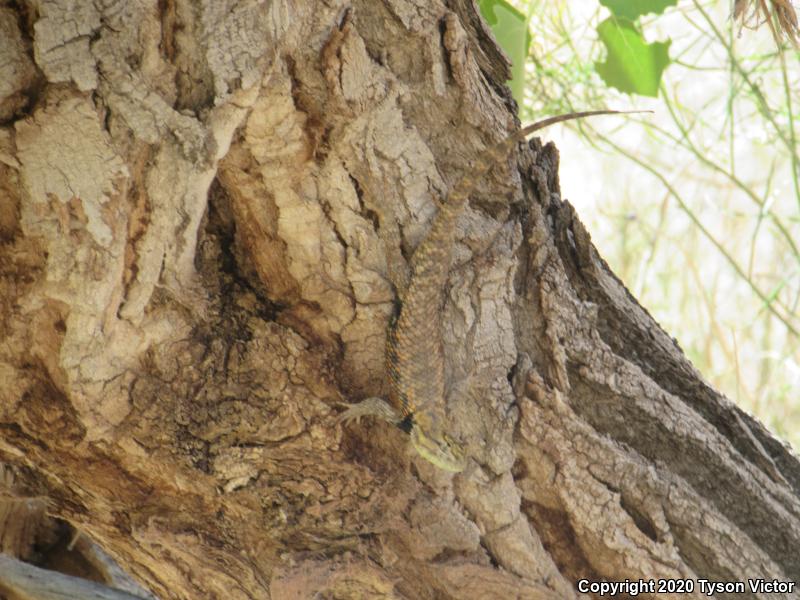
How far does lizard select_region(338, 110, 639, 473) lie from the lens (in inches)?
63.7

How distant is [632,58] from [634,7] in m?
0.36

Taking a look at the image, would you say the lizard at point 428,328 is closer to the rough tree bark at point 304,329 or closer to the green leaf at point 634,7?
the rough tree bark at point 304,329

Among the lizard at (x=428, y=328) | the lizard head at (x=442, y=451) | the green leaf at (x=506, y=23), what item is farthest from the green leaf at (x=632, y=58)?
the lizard head at (x=442, y=451)

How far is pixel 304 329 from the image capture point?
162 centimetres

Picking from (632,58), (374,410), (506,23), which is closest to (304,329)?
(374,410)

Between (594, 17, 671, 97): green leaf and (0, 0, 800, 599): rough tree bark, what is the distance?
658mm

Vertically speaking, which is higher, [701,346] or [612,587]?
[701,346]

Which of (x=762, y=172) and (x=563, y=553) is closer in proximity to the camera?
(x=563, y=553)

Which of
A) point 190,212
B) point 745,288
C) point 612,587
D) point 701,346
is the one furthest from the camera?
point 745,288

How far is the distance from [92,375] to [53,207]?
295mm

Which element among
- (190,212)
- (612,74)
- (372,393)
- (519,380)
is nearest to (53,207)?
(190,212)

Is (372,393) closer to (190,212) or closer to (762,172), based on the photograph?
(190,212)

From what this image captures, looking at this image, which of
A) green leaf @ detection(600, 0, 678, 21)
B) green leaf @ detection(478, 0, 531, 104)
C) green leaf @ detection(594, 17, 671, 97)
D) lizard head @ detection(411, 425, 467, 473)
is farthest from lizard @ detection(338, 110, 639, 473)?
green leaf @ detection(594, 17, 671, 97)

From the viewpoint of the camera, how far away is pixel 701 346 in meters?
4.79
